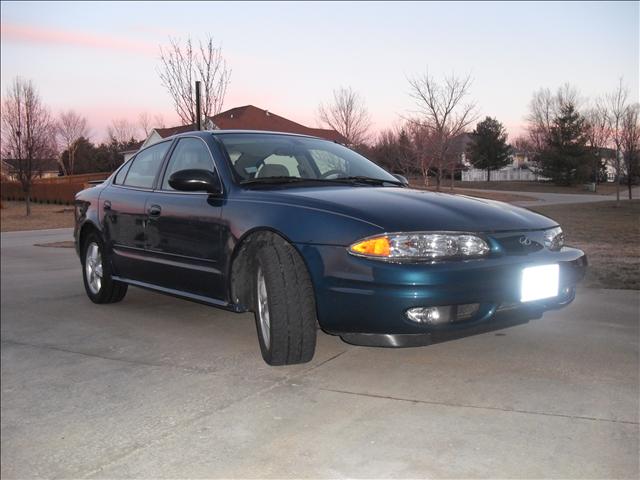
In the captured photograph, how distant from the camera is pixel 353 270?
2963 mm

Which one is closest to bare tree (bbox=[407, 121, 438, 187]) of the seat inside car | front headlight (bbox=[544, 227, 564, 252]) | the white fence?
the seat inside car

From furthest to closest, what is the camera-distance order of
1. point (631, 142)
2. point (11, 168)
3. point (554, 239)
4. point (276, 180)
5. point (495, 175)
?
1. point (495, 175)
2. point (11, 168)
3. point (631, 142)
4. point (276, 180)
5. point (554, 239)

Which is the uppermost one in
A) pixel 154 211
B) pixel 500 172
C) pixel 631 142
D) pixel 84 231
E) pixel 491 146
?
pixel 491 146

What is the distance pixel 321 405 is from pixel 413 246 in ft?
3.01

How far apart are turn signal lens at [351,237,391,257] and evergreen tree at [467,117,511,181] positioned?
47.6 metres

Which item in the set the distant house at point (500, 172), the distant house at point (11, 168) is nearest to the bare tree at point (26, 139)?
the distant house at point (11, 168)

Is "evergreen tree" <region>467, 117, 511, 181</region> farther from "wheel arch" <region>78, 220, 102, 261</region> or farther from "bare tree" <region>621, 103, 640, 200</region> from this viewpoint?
"wheel arch" <region>78, 220, 102, 261</region>

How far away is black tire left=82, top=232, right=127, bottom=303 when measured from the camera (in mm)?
5188

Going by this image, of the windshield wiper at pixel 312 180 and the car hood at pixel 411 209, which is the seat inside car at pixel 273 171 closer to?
the windshield wiper at pixel 312 180

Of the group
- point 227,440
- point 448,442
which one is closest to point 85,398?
point 227,440

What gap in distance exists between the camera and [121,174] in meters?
5.28

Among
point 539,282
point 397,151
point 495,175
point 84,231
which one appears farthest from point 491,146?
point 539,282

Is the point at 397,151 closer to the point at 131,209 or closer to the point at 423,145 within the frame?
the point at 423,145

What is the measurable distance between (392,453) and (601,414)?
1.06m
